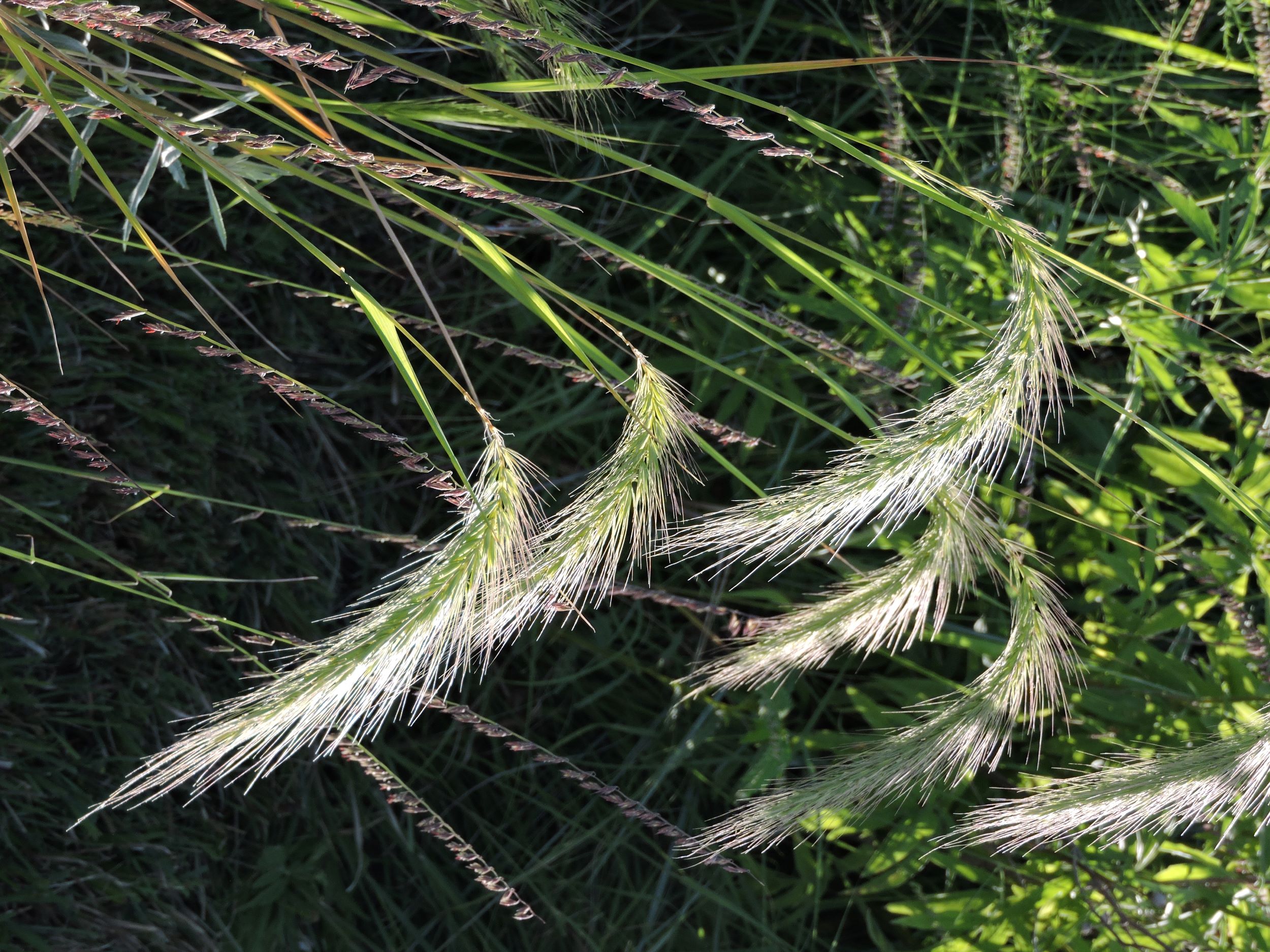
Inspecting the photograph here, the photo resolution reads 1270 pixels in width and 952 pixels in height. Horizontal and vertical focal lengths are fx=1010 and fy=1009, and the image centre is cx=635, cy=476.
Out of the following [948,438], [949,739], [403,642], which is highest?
[948,438]

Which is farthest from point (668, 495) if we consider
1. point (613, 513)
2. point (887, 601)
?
point (613, 513)

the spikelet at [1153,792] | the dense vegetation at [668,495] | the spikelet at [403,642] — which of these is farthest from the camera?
the dense vegetation at [668,495]

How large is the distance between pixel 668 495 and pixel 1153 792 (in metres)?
0.57

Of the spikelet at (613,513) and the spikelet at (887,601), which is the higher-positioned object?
the spikelet at (613,513)

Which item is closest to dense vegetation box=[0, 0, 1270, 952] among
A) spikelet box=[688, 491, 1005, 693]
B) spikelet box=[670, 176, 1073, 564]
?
spikelet box=[688, 491, 1005, 693]

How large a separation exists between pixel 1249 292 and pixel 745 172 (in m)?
0.61

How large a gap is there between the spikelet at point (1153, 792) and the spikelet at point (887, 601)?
0.17m

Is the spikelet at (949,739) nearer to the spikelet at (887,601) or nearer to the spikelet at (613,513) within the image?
the spikelet at (887,601)

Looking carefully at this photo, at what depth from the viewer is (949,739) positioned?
86 cm

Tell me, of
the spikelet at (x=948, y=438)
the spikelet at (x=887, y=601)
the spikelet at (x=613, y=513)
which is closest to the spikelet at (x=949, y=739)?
the spikelet at (x=887, y=601)

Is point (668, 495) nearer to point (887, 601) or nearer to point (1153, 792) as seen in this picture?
point (887, 601)

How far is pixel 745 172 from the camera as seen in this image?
1.34m

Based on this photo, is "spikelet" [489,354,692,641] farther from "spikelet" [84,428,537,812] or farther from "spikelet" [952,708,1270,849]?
"spikelet" [952,708,1270,849]

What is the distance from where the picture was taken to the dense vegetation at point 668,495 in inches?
45.0
